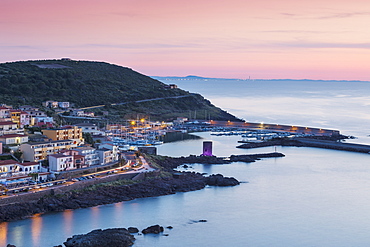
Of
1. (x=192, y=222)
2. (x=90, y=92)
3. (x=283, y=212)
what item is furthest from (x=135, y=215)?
(x=90, y=92)

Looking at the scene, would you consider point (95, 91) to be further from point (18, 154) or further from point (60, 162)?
point (60, 162)

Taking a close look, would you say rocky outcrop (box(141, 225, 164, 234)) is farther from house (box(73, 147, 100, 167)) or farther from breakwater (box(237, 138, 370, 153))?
breakwater (box(237, 138, 370, 153))

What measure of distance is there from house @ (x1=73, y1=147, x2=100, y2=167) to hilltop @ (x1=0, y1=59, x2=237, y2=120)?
15.3 m

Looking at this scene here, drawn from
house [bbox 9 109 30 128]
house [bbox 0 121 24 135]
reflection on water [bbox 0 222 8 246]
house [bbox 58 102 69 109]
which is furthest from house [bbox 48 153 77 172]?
house [bbox 58 102 69 109]

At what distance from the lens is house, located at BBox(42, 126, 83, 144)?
18.4 metres

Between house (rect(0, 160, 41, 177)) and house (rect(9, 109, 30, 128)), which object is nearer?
house (rect(0, 160, 41, 177))

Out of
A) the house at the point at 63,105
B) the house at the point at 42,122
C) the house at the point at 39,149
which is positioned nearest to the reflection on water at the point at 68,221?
the house at the point at 39,149

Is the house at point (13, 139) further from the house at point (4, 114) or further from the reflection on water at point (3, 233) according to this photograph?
the reflection on water at point (3, 233)

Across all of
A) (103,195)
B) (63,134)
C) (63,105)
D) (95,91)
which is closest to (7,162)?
(103,195)

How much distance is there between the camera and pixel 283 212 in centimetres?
1473

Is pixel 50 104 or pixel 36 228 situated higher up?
pixel 50 104

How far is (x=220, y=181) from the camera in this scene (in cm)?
1734

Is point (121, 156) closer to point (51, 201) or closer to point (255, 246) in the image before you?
point (51, 201)

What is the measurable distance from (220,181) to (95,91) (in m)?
26.3
